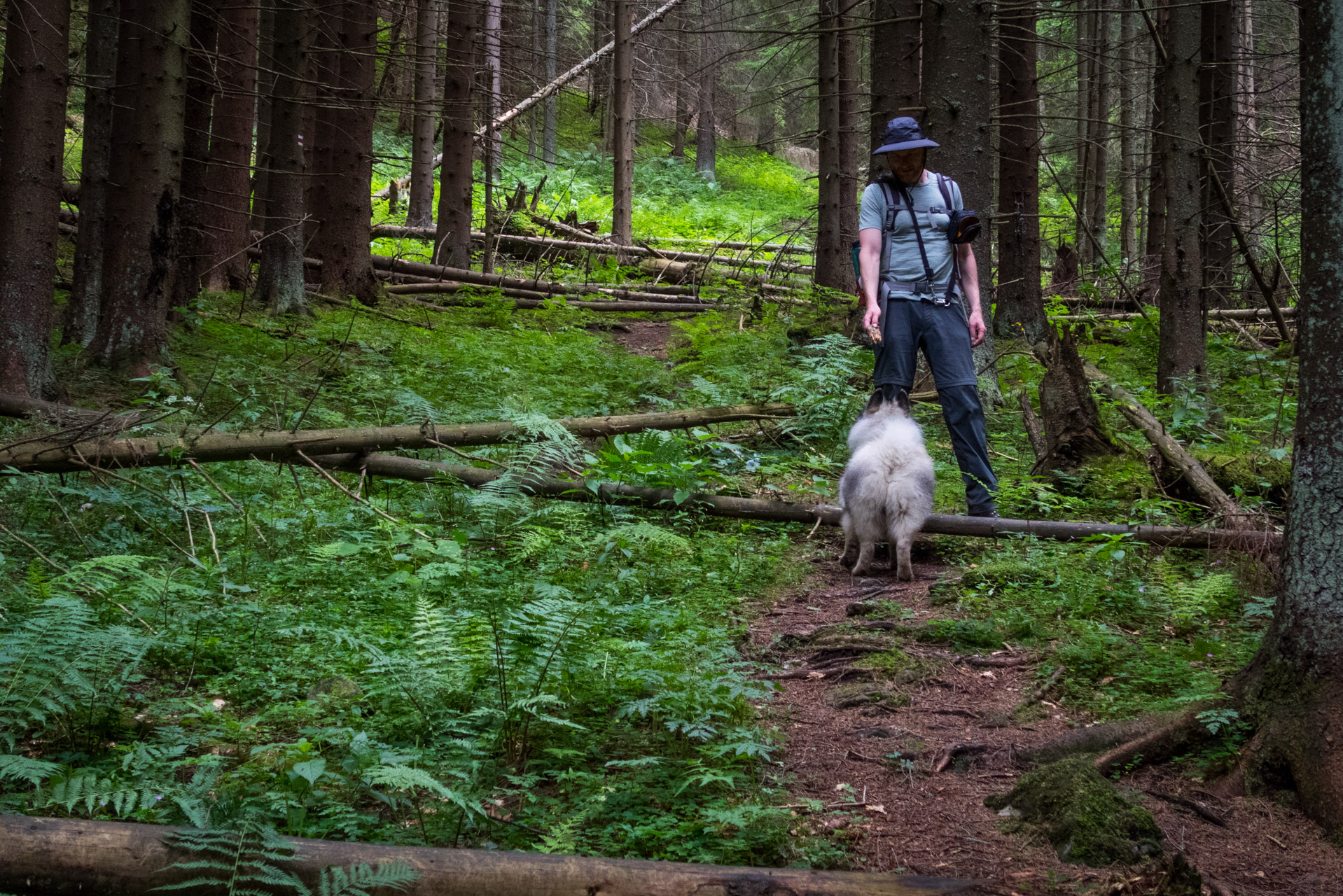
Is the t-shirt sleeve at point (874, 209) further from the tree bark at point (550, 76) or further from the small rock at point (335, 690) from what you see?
the tree bark at point (550, 76)

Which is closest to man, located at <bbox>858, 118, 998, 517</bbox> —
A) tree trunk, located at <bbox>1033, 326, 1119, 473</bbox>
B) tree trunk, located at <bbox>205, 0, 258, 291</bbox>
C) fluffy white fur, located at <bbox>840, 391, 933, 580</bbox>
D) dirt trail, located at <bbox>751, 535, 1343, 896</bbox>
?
fluffy white fur, located at <bbox>840, 391, 933, 580</bbox>

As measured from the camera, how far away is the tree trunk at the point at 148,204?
8742 millimetres

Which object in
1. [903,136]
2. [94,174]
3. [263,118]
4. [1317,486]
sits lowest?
[1317,486]

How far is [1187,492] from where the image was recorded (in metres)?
6.55

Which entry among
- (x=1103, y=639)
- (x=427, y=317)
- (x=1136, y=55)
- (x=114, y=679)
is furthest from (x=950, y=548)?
(x=1136, y=55)

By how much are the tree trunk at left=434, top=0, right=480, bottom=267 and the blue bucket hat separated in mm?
11558

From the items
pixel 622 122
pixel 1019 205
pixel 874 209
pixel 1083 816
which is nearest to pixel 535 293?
pixel 622 122

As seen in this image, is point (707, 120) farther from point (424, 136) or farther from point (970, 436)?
point (970, 436)

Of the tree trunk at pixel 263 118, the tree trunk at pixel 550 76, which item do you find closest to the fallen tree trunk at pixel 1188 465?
the tree trunk at pixel 263 118

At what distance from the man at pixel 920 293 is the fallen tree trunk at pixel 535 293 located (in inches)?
389

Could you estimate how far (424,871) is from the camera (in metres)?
2.31

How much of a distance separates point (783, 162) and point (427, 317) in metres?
33.4

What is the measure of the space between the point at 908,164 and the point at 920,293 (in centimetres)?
89

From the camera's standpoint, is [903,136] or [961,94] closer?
[903,136]
